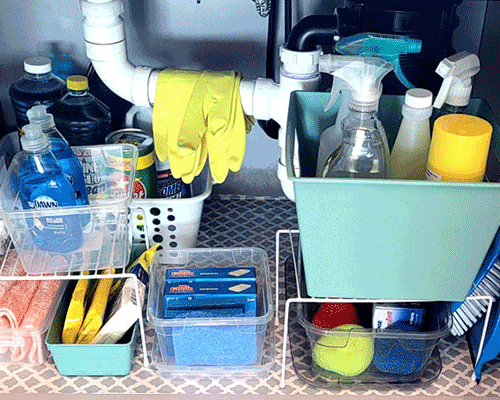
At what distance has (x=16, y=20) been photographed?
4.70 ft

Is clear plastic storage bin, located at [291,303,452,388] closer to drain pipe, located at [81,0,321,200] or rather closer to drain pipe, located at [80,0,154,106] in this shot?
drain pipe, located at [81,0,321,200]

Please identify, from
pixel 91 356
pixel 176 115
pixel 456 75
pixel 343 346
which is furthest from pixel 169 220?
pixel 456 75

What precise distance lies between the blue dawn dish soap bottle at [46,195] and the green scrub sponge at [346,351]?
1.43 ft

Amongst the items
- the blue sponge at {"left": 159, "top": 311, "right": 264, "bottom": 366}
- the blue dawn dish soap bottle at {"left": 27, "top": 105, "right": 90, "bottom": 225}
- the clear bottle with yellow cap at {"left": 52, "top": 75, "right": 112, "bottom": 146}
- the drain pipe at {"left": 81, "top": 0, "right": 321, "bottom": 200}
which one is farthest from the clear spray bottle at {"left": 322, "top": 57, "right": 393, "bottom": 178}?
the clear bottle with yellow cap at {"left": 52, "top": 75, "right": 112, "bottom": 146}

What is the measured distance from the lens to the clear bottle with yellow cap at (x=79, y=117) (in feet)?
4.39

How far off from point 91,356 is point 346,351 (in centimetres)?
41

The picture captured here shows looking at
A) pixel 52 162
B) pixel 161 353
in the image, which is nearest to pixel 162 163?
pixel 52 162

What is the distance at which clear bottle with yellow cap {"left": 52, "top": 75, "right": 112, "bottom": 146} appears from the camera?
4.39 feet

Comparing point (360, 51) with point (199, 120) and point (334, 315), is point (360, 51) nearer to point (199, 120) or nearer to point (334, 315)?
point (199, 120)

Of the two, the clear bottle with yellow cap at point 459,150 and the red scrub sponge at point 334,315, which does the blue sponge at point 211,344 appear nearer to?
the red scrub sponge at point 334,315

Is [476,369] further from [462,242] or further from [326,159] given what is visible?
[326,159]

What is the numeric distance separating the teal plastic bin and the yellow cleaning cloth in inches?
12.1

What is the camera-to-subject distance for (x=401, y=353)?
112 cm

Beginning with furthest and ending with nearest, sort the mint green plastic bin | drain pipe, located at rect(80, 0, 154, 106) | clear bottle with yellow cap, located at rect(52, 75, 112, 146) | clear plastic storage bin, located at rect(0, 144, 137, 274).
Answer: clear bottle with yellow cap, located at rect(52, 75, 112, 146), drain pipe, located at rect(80, 0, 154, 106), clear plastic storage bin, located at rect(0, 144, 137, 274), the mint green plastic bin
